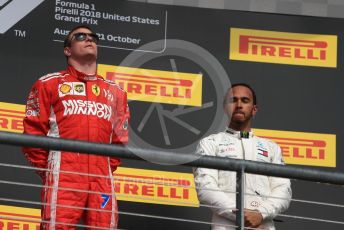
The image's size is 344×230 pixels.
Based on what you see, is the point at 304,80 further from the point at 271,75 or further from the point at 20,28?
the point at 20,28

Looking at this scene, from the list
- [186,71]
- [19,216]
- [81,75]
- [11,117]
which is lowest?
[19,216]

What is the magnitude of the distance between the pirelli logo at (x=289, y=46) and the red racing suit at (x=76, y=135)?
1.37 m

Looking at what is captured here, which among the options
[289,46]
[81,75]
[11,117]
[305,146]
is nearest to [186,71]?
[289,46]

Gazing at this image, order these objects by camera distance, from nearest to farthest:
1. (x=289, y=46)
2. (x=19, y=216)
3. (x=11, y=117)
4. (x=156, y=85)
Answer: (x=19, y=216) → (x=11, y=117) → (x=156, y=85) → (x=289, y=46)

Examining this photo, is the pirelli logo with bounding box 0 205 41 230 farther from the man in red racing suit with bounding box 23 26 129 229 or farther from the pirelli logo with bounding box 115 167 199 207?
the man in red racing suit with bounding box 23 26 129 229

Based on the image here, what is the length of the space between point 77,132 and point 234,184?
79 centimetres

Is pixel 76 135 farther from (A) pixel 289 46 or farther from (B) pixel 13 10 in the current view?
(A) pixel 289 46

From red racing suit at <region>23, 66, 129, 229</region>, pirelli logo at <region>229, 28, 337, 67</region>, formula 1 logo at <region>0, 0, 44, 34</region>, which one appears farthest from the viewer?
pirelli logo at <region>229, 28, 337, 67</region>

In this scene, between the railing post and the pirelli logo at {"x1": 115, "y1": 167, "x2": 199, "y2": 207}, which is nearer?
the railing post

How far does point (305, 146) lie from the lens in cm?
601

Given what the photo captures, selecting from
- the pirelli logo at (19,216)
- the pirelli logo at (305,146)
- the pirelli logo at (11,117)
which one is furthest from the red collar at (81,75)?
the pirelli logo at (305,146)

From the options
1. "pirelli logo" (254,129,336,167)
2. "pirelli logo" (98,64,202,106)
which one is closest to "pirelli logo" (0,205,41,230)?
"pirelli logo" (98,64,202,106)

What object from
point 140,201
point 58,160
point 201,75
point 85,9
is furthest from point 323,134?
point 58,160

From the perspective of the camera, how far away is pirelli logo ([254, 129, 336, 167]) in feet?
19.6
